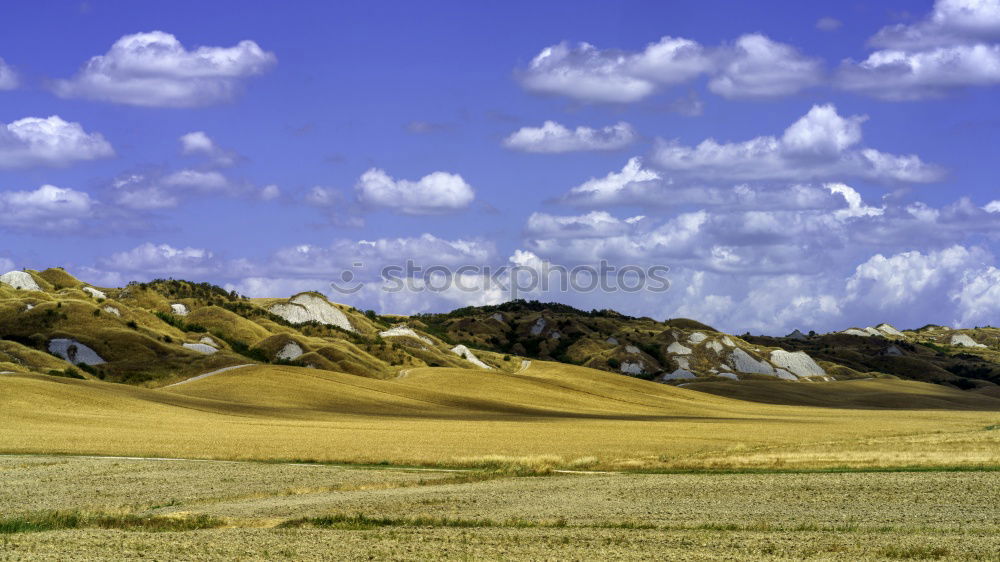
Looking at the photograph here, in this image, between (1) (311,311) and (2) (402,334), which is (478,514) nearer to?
(2) (402,334)

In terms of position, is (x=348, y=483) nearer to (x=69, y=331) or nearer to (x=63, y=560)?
(x=63, y=560)

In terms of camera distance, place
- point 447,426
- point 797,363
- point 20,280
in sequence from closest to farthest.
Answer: point 447,426 < point 20,280 < point 797,363

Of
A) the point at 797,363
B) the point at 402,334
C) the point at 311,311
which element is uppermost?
the point at 311,311

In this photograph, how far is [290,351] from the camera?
105 meters

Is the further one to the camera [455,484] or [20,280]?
[20,280]

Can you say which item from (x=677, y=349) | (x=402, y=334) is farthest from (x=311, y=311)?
(x=677, y=349)

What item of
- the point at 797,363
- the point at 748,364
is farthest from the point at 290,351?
the point at 797,363

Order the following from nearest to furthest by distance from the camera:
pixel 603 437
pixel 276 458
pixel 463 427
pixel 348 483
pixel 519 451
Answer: pixel 348 483, pixel 276 458, pixel 519 451, pixel 603 437, pixel 463 427

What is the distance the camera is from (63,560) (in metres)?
18.5

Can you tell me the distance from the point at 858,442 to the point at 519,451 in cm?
1647

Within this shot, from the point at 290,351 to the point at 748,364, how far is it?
72.8 metres

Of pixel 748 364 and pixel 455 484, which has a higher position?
pixel 748 364

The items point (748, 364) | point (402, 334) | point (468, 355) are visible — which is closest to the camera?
point (468, 355)

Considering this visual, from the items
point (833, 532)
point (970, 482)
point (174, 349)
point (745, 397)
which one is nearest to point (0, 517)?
point (833, 532)
